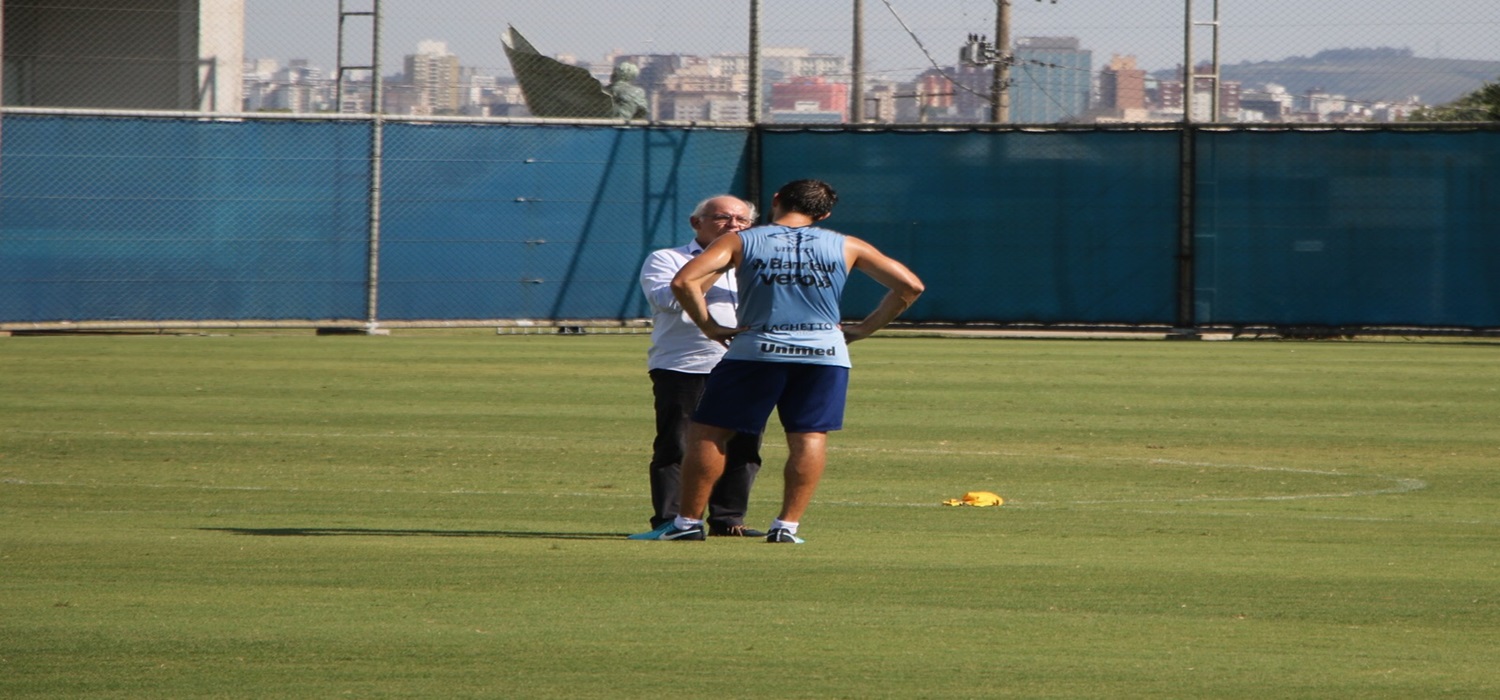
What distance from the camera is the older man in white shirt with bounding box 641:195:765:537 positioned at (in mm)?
8883

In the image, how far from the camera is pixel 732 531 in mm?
8961

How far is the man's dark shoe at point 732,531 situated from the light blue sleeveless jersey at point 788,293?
98 centimetres

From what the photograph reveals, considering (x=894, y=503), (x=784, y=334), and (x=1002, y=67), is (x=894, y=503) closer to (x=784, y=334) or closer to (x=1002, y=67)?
(x=784, y=334)

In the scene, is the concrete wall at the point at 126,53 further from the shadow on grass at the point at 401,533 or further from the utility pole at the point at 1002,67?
the shadow on grass at the point at 401,533

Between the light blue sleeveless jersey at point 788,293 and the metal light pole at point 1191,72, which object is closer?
the light blue sleeveless jersey at point 788,293

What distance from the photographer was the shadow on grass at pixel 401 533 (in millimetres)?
8695

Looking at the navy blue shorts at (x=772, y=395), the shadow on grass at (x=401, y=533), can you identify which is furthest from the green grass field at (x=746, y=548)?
the navy blue shorts at (x=772, y=395)

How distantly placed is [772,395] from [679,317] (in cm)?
78

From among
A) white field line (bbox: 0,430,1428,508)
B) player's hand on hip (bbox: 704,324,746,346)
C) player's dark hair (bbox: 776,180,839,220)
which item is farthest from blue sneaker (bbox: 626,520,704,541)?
white field line (bbox: 0,430,1428,508)

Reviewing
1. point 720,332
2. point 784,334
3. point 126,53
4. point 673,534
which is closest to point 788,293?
point 784,334

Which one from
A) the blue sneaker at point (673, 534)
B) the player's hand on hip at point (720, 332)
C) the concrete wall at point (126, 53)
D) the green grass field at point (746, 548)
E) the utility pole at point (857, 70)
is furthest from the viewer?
the concrete wall at point (126, 53)

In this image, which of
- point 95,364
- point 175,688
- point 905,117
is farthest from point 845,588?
point 905,117

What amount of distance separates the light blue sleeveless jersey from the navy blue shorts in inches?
2.3

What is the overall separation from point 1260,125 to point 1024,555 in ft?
56.4
